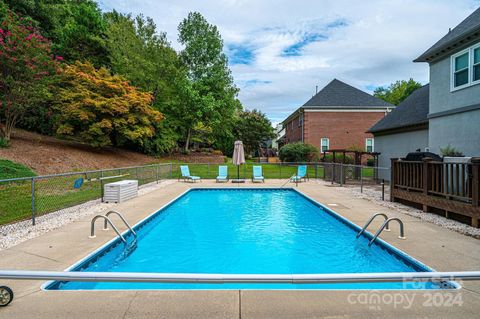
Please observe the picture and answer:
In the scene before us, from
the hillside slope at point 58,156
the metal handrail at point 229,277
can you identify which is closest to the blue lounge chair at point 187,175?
the hillside slope at point 58,156

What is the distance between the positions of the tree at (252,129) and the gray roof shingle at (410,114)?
22617mm

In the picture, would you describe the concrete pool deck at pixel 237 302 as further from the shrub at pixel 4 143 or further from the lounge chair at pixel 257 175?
the shrub at pixel 4 143

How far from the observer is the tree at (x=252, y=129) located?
40.2 metres

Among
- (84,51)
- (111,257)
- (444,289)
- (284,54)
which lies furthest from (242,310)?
(84,51)

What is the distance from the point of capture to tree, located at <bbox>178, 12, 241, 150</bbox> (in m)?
27.3

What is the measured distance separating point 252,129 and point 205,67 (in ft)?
46.7

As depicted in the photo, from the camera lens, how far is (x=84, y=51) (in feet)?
85.4

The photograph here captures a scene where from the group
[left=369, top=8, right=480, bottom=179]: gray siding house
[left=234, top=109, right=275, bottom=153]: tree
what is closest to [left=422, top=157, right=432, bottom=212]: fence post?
[left=369, top=8, right=480, bottom=179]: gray siding house

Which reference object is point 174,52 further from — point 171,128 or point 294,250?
point 294,250

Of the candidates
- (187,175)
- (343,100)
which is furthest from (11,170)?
(343,100)

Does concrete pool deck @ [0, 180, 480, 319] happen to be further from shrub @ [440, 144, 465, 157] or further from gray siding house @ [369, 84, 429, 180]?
gray siding house @ [369, 84, 429, 180]

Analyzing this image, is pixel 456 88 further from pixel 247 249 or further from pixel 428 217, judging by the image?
pixel 247 249

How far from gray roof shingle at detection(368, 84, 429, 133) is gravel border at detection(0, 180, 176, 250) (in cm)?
1509

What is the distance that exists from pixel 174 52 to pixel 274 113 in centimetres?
4313
